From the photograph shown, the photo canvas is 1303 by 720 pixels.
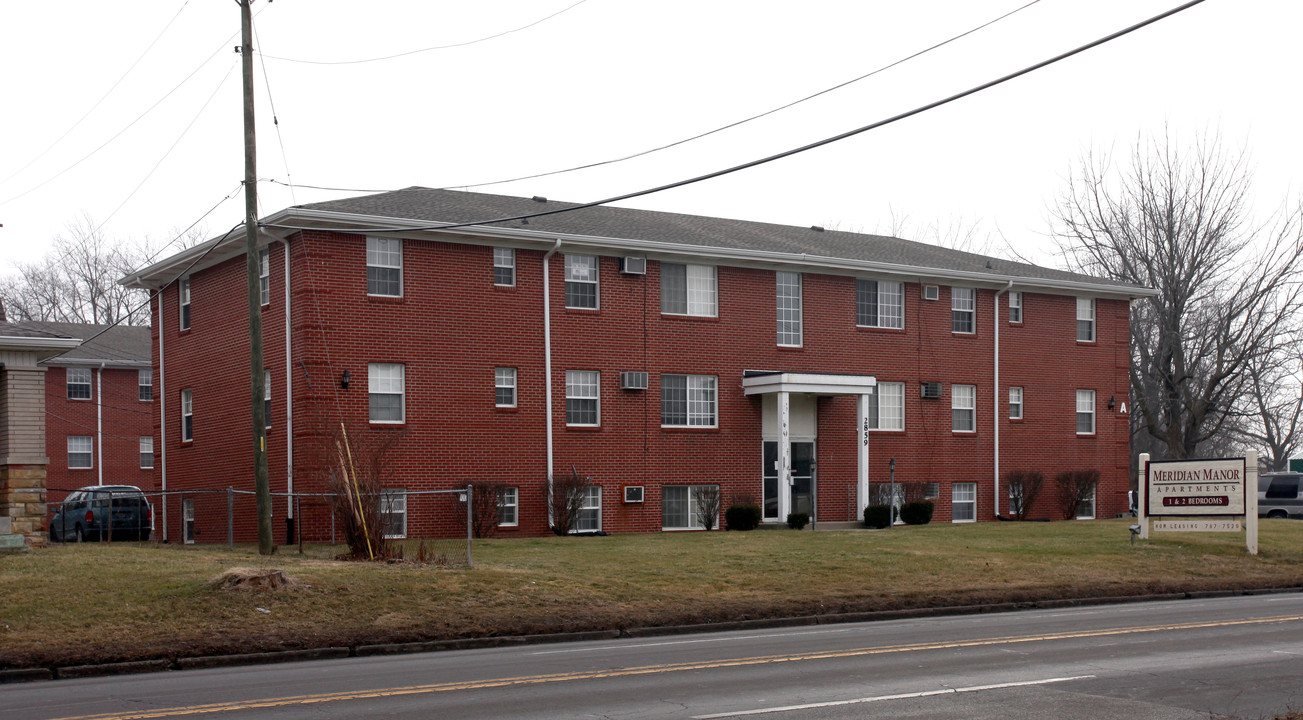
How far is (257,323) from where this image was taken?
22.7 m

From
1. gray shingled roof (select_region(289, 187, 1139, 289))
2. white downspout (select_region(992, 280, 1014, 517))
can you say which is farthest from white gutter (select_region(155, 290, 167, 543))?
white downspout (select_region(992, 280, 1014, 517))

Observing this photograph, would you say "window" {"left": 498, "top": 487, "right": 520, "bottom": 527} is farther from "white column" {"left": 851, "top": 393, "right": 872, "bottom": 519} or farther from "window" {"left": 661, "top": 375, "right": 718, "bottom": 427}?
"white column" {"left": 851, "top": 393, "right": 872, "bottom": 519}

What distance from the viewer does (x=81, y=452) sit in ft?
162

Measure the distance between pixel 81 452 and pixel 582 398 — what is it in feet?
89.1

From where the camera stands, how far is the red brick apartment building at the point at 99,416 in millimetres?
48719

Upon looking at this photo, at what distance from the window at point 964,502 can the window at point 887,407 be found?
109 inches

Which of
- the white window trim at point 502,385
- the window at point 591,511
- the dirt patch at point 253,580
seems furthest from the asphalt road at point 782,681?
the window at point 591,511

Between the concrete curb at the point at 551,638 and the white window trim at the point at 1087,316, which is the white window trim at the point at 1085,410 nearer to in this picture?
the white window trim at the point at 1087,316

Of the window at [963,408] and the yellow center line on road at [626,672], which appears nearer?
the yellow center line on road at [626,672]

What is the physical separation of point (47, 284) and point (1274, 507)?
55.7 meters

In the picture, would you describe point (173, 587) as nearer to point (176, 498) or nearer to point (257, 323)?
point (257, 323)

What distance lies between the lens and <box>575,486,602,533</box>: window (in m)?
31.1

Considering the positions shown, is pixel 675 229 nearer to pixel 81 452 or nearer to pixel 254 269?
pixel 254 269

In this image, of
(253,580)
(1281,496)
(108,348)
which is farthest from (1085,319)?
(108,348)
